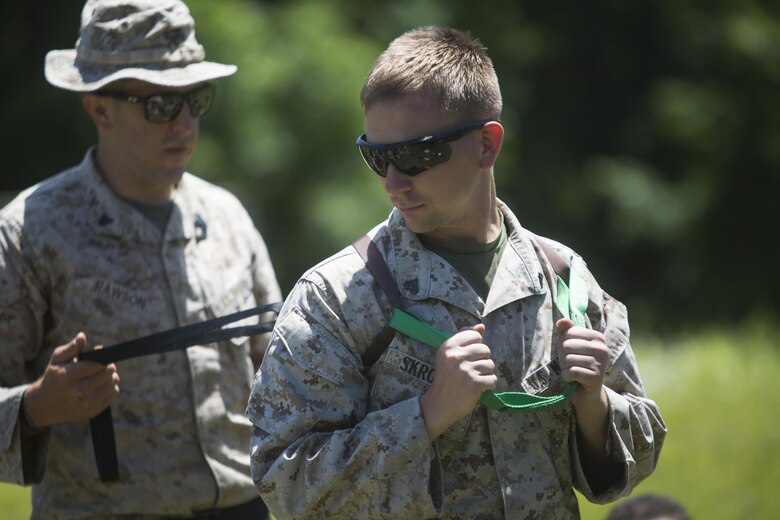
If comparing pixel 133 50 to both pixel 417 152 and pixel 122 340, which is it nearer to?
pixel 122 340

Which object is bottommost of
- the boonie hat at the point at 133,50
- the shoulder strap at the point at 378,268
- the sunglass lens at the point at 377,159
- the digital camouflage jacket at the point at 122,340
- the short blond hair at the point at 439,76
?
the digital camouflage jacket at the point at 122,340

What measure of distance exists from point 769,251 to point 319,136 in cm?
609

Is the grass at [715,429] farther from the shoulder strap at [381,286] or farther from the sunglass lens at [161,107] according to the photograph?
the shoulder strap at [381,286]

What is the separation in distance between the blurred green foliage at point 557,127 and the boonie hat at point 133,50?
7.05 m

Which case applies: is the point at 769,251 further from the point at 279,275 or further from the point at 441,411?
the point at 441,411

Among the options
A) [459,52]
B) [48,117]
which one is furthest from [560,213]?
[459,52]

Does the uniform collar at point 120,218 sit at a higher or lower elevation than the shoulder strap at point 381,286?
lower

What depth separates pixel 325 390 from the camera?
2.56 m

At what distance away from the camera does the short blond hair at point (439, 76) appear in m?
2.64

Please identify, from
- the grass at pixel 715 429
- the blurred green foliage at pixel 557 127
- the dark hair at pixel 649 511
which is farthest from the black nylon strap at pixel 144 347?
the blurred green foliage at pixel 557 127

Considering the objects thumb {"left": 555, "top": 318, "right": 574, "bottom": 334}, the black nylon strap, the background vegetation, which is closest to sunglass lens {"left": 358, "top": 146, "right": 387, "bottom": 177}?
thumb {"left": 555, "top": 318, "right": 574, "bottom": 334}

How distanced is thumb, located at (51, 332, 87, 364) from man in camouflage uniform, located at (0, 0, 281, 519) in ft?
0.19

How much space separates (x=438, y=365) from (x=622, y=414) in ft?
1.73

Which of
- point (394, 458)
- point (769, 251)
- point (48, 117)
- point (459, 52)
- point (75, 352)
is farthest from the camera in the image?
point (769, 251)
